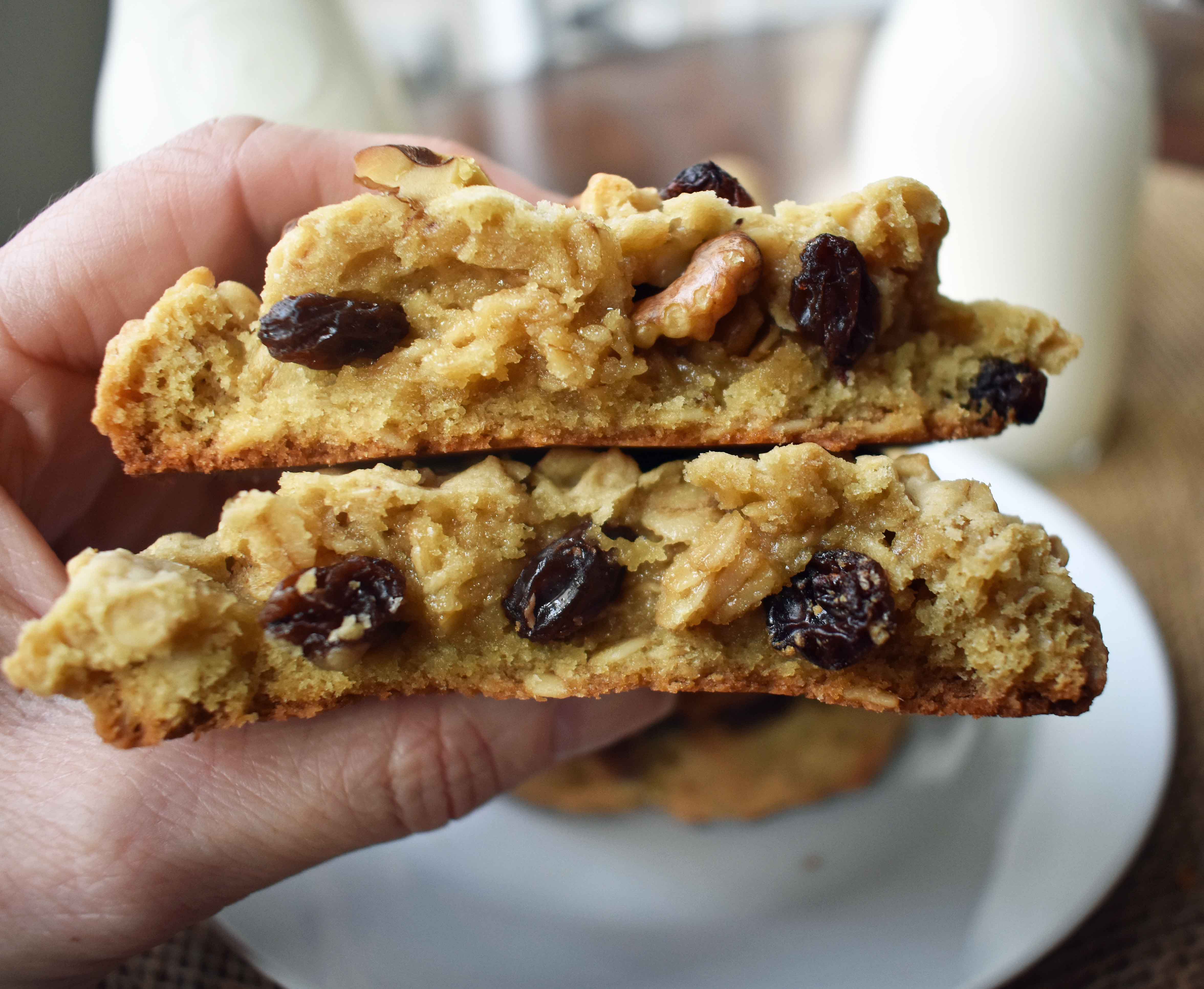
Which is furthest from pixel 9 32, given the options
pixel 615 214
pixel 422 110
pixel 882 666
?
pixel 882 666

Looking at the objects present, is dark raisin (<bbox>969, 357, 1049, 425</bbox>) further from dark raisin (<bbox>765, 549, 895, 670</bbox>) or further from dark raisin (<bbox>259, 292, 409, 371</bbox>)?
dark raisin (<bbox>259, 292, 409, 371</bbox>)

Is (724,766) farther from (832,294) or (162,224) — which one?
(162,224)

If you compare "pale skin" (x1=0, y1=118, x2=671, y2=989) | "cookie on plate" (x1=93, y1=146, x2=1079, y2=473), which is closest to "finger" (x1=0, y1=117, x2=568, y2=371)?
"pale skin" (x1=0, y1=118, x2=671, y2=989)

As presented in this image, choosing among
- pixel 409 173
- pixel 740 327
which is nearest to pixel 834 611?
pixel 740 327

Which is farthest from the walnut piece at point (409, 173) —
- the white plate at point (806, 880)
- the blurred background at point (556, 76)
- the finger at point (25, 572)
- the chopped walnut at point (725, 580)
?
the white plate at point (806, 880)

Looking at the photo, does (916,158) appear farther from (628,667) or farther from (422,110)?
(422,110)
